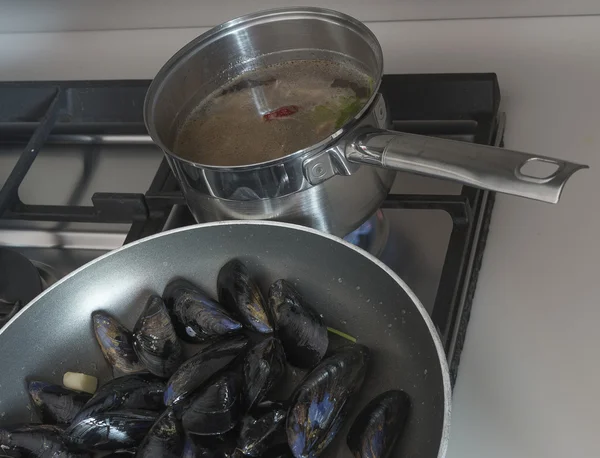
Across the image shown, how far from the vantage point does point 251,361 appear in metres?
0.58

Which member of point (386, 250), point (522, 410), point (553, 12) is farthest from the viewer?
point (553, 12)

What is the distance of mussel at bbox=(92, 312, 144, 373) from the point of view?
2.08 feet

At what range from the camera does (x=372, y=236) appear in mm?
681

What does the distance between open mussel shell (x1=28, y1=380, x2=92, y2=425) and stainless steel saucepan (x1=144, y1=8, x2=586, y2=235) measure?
0.18 m

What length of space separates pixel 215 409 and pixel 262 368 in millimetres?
46

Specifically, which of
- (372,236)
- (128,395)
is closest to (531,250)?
(372,236)

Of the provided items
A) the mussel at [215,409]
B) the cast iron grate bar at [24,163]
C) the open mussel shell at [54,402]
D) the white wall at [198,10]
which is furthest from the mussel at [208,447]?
the white wall at [198,10]

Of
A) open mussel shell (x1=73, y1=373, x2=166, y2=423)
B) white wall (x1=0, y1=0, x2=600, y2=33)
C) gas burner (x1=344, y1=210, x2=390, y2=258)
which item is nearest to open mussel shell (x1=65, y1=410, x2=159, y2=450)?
open mussel shell (x1=73, y1=373, x2=166, y2=423)

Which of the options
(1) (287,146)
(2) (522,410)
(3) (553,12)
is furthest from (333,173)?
(3) (553,12)

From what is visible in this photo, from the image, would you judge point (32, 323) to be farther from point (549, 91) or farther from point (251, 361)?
point (549, 91)

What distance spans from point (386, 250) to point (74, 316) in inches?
11.0

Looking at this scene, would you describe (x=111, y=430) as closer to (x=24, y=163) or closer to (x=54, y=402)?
(x=54, y=402)

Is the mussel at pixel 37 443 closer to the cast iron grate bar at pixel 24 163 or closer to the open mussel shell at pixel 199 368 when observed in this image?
the open mussel shell at pixel 199 368

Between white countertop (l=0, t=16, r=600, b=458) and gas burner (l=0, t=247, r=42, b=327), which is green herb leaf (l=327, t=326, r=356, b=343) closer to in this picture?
white countertop (l=0, t=16, r=600, b=458)
